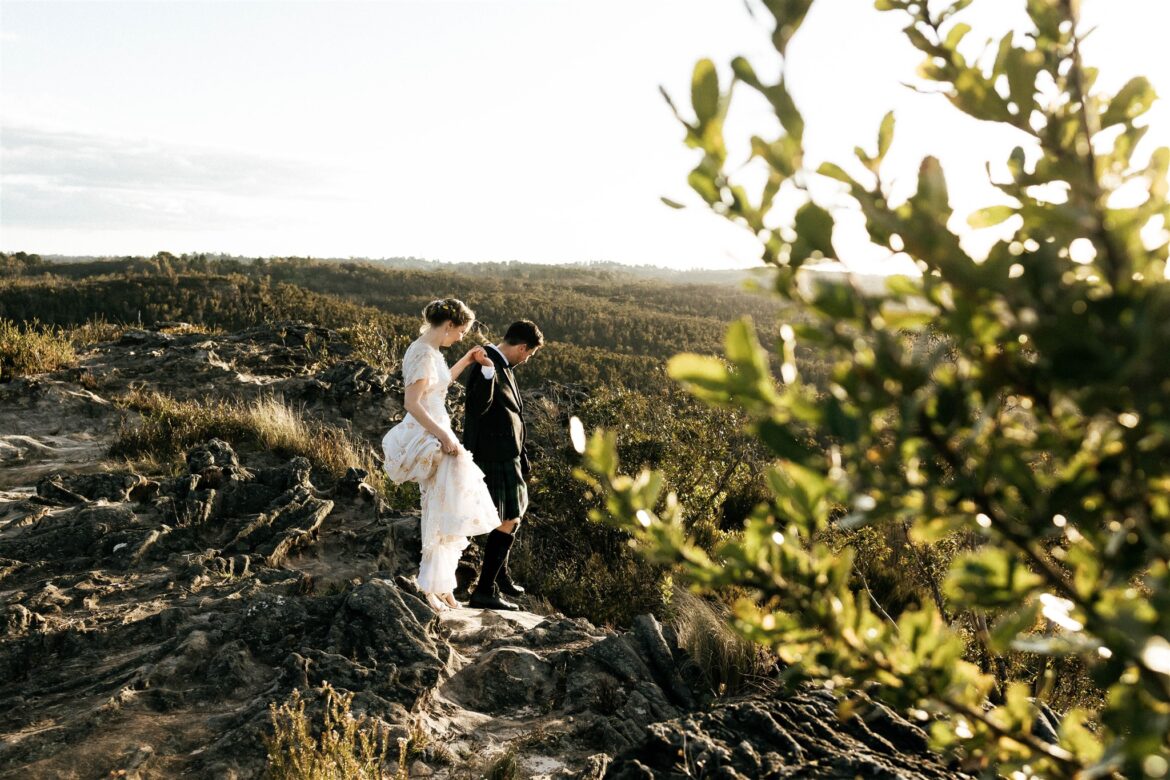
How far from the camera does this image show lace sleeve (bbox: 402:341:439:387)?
5363 millimetres

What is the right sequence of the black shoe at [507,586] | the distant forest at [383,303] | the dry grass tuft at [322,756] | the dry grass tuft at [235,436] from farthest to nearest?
the distant forest at [383,303], the dry grass tuft at [235,436], the black shoe at [507,586], the dry grass tuft at [322,756]

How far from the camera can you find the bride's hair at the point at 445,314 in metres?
5.49

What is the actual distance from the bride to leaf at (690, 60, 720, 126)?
15.1ft

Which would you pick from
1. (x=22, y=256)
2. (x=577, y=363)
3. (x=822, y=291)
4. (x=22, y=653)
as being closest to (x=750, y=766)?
(x=822, y=291)

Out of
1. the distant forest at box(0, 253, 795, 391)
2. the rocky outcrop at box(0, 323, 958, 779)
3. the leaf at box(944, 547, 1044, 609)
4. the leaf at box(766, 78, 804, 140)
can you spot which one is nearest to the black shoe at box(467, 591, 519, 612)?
the rocky outcrop at box(0, 323, 958, 779)

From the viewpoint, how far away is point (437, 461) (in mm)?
5508

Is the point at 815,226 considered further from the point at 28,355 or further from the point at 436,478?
the point at 28,355

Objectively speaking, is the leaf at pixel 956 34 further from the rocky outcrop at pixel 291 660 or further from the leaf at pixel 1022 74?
the rocky outcrop at pixel 291 660

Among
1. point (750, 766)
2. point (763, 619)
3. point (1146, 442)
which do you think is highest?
point (1146, 442)

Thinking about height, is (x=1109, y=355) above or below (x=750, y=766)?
above

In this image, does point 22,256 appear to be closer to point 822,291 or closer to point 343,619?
point 343,619

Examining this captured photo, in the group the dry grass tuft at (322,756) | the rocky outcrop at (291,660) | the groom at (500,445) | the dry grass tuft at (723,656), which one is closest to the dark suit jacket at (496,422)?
the groom at (500,445)

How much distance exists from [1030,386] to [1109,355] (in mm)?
234

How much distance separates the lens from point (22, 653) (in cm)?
420
